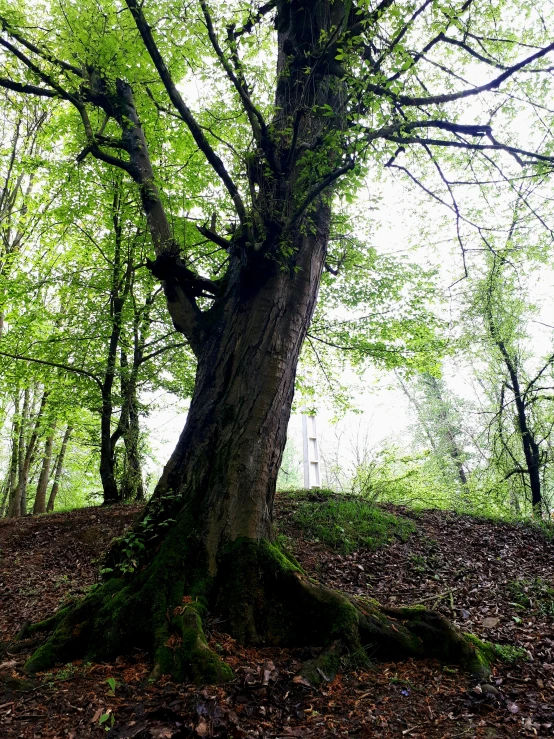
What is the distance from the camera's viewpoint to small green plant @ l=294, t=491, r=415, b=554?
19.6ft

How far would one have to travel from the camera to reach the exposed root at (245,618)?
3.13 metres

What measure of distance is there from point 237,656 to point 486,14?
24.4ft

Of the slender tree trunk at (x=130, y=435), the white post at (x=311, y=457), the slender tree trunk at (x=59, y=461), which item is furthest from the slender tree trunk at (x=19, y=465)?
the white post at (x=311, y=457)

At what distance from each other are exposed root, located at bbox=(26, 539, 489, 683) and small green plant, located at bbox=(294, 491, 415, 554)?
93.2 inches

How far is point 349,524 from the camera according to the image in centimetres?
644

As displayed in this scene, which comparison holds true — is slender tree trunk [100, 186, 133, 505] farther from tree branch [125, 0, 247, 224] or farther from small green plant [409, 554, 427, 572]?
small green plant [409, 554, 427, 572]

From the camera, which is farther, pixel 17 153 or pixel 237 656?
pixel 17 153

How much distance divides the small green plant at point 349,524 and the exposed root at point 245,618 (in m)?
2.37

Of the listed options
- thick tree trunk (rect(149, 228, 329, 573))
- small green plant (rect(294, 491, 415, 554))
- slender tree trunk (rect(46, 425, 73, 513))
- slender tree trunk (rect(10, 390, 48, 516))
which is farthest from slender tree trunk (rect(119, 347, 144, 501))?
slender tree trunk (rect(46, 425, 73, 513))

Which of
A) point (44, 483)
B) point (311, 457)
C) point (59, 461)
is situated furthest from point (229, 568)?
point (59, 461)

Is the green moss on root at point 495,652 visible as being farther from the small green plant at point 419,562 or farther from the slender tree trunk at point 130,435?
the slender tree trunk at point 130,435

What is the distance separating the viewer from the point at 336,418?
1141 centimetres

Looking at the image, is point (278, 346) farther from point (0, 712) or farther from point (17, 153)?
point (17, 153)

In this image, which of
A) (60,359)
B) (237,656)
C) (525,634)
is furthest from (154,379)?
(525,634)
